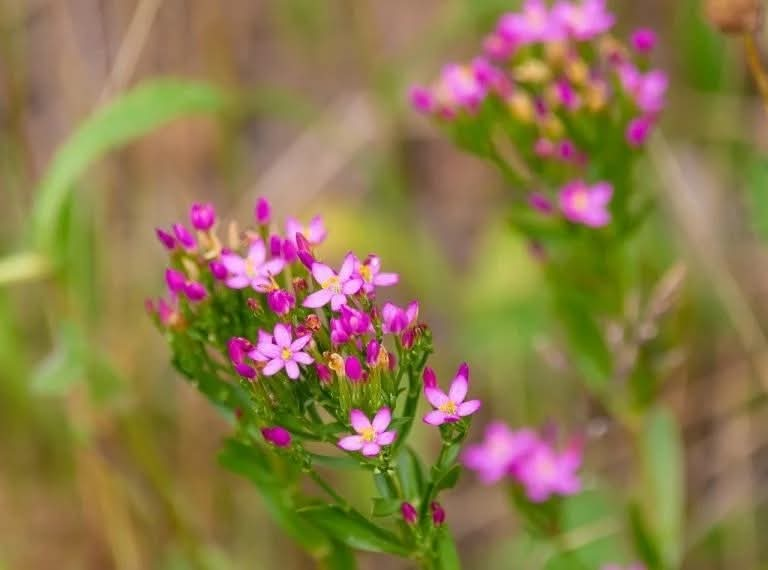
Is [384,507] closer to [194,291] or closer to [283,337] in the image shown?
[283,337]

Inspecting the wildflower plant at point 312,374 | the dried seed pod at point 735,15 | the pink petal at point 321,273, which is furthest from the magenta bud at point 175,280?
the dried seed pod at point 735,15

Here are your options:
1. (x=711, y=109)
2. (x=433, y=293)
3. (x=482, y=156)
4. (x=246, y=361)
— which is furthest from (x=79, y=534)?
(x=711, y=109)

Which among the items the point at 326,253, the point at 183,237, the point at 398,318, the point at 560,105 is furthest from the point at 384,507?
the point at 326,253

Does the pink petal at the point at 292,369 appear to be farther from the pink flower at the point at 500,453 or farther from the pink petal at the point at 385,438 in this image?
the pink flower at the point at 500,453

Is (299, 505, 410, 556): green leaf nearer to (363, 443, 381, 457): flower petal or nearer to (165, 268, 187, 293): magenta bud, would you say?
(363, 443, 381, 457): flower petal

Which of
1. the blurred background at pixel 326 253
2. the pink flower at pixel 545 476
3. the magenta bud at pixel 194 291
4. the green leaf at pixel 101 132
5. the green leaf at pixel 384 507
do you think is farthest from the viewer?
the blurred background at pixel 326 253

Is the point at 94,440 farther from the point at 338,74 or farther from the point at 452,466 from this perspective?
the point at 338,74
